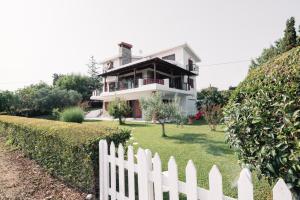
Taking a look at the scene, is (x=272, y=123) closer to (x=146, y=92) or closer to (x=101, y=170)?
(x=101, y=170)

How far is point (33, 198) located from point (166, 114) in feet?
27.9

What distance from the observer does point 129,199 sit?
9.71 feet

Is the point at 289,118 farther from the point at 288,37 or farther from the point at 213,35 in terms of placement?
the point at 288,37

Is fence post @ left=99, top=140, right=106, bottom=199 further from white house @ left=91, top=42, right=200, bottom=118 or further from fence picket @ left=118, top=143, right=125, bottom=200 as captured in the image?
white house @ left=91, top=42, right=200, bottom=118

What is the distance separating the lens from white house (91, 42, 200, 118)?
2353 centimetres

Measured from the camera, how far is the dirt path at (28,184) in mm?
4266

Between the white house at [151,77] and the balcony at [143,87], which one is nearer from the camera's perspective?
the balcony at [143,87]

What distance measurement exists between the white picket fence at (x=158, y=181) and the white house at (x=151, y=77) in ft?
59.3

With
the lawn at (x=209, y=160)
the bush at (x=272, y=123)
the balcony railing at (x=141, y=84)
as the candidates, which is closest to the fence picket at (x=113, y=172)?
the bush at (x=272, y=123)

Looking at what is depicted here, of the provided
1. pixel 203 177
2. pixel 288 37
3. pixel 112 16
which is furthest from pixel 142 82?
pixel 203 177

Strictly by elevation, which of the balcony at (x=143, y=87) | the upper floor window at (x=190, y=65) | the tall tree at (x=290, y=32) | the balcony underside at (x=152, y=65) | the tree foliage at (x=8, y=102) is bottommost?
the tree foliage at (x=8, y=102)

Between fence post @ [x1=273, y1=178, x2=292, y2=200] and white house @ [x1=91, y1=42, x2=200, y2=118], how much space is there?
66.6 ft

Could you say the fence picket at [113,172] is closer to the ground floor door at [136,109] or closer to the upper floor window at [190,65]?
the ground floor door at [136,109]

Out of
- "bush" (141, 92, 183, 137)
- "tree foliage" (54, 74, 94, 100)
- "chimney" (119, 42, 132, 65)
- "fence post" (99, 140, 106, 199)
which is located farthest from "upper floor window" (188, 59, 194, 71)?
"fence post" (99, 140, 106, 199)
